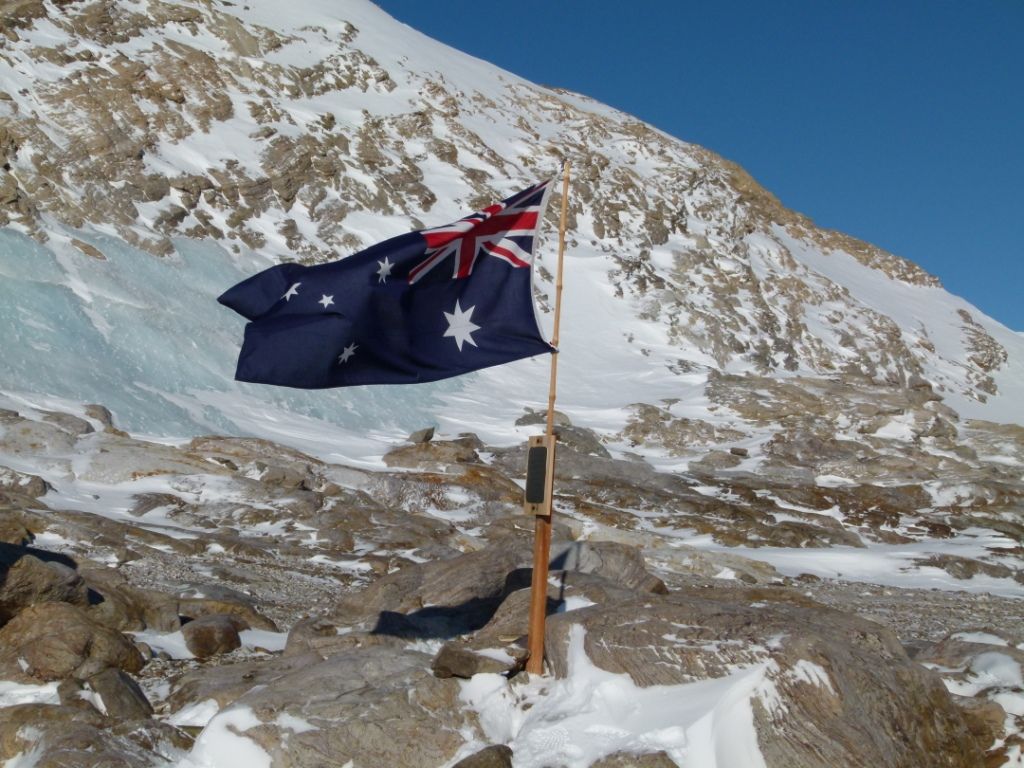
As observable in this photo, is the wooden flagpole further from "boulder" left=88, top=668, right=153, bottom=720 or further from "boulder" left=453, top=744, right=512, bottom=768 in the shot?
"boulder" left=88, top=668, right=153, bottom=720

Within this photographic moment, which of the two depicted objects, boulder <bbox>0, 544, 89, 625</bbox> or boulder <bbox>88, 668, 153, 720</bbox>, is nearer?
boulder <bbox>88, 668, 153, 720</bbox>

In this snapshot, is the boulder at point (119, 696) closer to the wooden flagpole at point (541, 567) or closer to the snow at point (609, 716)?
the snow at point (609, 716)

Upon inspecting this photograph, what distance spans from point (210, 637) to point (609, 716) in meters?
5.11

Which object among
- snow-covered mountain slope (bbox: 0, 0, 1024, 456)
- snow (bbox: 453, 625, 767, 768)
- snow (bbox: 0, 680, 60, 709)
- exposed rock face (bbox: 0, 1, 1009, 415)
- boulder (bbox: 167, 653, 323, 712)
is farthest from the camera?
exposed rock face (bbox: 0, 1, 1009, 415)

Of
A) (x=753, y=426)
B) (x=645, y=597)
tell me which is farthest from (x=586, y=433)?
(x=645, y=597)

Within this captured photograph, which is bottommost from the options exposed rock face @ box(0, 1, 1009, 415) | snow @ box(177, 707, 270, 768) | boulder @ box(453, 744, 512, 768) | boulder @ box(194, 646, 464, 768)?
snow @ box(177, 707, 270, 768)

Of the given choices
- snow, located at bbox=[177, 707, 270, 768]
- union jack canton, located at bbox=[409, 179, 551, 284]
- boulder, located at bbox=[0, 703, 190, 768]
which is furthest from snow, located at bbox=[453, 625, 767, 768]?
union jack canton, located at bbox=[409, 179, 551, 284]

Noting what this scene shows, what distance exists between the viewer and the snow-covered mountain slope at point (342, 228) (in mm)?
37062

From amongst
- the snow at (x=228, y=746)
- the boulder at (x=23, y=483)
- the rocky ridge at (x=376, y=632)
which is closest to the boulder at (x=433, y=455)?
the rocky ridge at (x=376, y=632)

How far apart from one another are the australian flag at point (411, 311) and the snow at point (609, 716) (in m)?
2.51

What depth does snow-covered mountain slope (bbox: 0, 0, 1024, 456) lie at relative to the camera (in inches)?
1459

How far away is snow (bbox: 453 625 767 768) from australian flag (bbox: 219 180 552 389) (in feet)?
8.25

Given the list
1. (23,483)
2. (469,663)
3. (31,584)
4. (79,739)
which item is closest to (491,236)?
(469,663)

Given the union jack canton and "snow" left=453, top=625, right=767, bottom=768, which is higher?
the union jack canton
